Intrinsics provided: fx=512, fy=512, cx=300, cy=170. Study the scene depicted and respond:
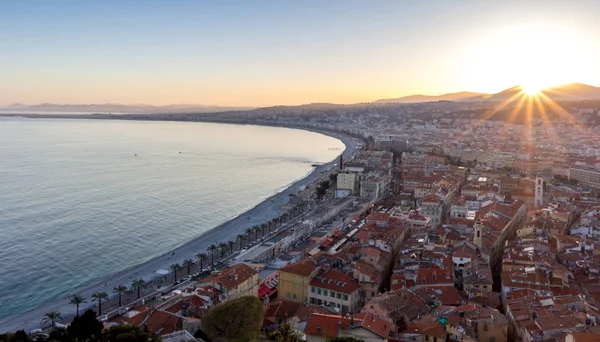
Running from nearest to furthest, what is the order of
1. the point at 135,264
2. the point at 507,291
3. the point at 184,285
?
the point at 507,291
the point at 184,285
the point at 135,264

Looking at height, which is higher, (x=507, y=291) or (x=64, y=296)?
(x=507, y=291)

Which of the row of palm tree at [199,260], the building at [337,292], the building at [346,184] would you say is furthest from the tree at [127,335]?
the building at [346,184]

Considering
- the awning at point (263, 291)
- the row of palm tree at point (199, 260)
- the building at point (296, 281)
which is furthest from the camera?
the awning at point (263, 291)

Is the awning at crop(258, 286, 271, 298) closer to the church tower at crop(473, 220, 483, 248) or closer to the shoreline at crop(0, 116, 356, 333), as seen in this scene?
the shoreline at crop(0, 116, 356, 333)

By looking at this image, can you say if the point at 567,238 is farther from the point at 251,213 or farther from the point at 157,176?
the point at 157,176

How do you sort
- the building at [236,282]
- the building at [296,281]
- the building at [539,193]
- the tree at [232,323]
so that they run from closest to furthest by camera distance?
the tree at [232,323] → the building at [236,282] → the building at [296,281] → the building at [539,193]

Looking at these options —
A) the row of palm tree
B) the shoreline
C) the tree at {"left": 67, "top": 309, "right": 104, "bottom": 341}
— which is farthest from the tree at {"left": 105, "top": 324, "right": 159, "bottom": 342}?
the shoreline

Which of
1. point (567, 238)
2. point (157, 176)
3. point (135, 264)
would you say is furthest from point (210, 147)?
point (567, 238)

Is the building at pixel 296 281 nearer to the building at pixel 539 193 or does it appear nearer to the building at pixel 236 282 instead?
the building at pixel 236 282
